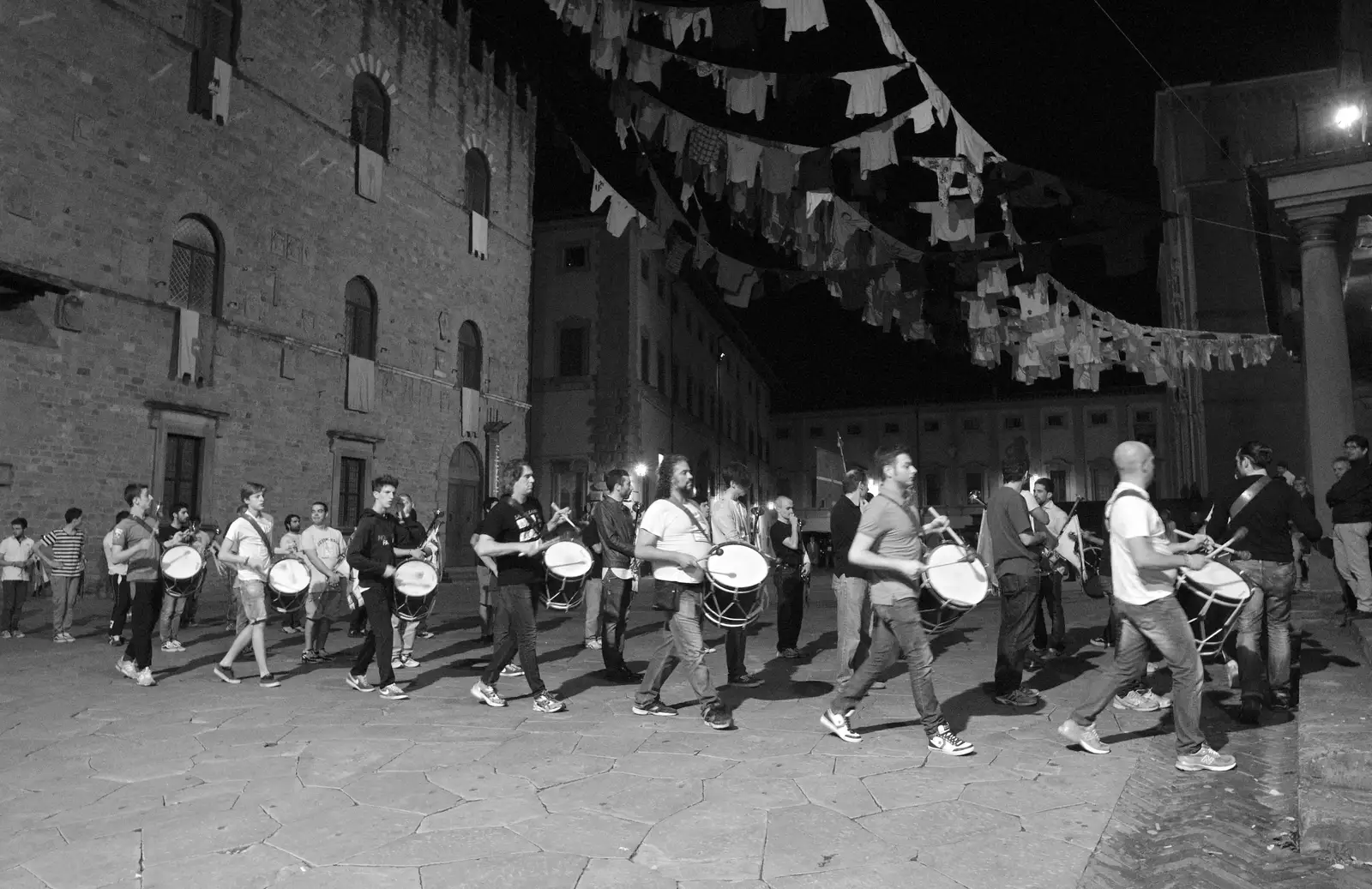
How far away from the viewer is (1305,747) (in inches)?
191

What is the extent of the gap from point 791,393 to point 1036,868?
201 feet

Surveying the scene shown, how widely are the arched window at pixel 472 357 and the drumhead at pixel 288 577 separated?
16.0 metres

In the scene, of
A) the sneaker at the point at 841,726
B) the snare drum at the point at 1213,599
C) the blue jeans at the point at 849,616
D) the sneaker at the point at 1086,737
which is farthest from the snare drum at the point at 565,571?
the snare drum at the point at 1213,599

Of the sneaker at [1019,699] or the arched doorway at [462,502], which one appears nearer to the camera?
the sneaker at [1019,699]

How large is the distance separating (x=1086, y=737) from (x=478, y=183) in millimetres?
22811

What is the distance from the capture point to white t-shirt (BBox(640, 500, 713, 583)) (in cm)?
661

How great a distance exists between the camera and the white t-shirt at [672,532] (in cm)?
661

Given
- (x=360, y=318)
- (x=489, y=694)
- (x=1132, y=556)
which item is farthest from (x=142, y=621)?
(x=360, y=318)

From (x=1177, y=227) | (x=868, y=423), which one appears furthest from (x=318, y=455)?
(x=868, y=423)

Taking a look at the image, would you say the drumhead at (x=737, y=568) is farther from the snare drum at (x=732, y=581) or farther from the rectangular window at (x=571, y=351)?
the rectangular window at (x=571, y=351)

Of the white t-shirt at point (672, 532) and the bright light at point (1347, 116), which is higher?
the bright light at point (1347, 116)

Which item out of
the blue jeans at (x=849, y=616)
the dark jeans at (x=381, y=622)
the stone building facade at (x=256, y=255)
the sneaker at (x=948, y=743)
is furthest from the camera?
the stone building facade at (x=256, y=255)

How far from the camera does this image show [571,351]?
29.4 metres

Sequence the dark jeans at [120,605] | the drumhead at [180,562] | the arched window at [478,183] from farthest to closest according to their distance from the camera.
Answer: the arched window at [478,183] < the dark jeans at [120,605] < the drumhead at [180,562]
